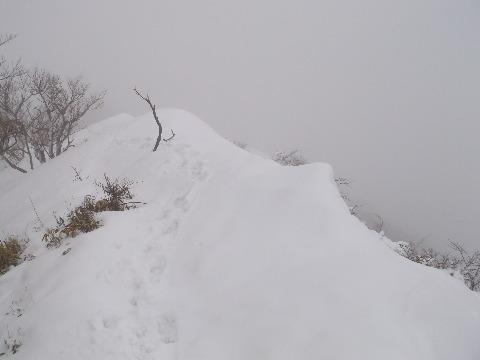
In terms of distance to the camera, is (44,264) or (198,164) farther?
(198,164)

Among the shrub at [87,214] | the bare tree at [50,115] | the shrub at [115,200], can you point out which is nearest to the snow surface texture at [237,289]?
the shrub at [87,214]

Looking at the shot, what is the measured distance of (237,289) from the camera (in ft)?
15.9

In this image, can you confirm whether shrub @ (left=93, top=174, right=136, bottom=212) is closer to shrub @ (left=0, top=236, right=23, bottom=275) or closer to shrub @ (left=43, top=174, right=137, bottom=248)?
shrub @ (left=43, top=174, right=137, bottom=248)

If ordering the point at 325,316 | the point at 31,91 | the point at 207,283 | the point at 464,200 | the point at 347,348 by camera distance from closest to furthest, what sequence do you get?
the point at 347,348
the point at 325,316
the point at 207,283
the point at 31,91
the point at 464,200

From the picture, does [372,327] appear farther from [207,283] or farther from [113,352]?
[113,352]

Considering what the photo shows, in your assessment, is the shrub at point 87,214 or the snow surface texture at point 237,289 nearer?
the snow surface texture at point 237,289

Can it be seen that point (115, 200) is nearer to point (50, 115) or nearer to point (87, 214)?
point (87, 214)

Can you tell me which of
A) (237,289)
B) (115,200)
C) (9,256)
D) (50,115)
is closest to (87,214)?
(115,200)

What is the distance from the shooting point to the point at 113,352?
13.3 feet

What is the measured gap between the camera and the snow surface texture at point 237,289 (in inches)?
153

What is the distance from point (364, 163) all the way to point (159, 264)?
150 meters

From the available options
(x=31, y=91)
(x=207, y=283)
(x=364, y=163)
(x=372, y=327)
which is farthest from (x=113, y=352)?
(x=364, y=163)

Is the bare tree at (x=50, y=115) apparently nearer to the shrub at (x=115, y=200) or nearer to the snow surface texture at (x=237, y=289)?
the snow surface texture at (x=237, y=289)

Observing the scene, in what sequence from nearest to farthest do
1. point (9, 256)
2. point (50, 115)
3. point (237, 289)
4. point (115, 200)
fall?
point (237, 289), point (9, 256), point (115, 200), point (50, 115)
